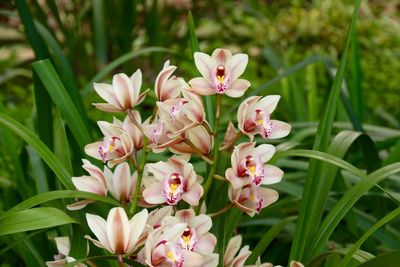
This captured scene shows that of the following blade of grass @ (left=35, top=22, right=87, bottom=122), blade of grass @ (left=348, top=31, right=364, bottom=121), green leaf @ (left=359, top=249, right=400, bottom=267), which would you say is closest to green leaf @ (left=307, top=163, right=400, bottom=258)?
green leaf @ (left=359, top=249, right=400, bottom=267)

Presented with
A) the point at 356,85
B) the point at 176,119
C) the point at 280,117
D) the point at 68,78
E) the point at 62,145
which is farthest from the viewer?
the point at 280,117

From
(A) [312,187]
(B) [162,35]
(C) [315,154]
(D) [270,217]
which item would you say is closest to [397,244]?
(D) [270,217]

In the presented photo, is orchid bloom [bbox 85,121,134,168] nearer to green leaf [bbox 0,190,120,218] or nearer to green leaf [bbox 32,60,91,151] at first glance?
green leaf [bbox 0,190,120,218]

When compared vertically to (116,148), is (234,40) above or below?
below

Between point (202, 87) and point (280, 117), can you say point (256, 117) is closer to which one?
point (202, 87)

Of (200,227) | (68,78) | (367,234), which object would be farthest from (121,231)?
(68,78)

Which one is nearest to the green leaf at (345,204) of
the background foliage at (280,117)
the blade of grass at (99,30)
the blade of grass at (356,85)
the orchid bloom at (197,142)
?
the background foliage at (280,117)

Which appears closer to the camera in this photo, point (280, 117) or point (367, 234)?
point (367, 234)
